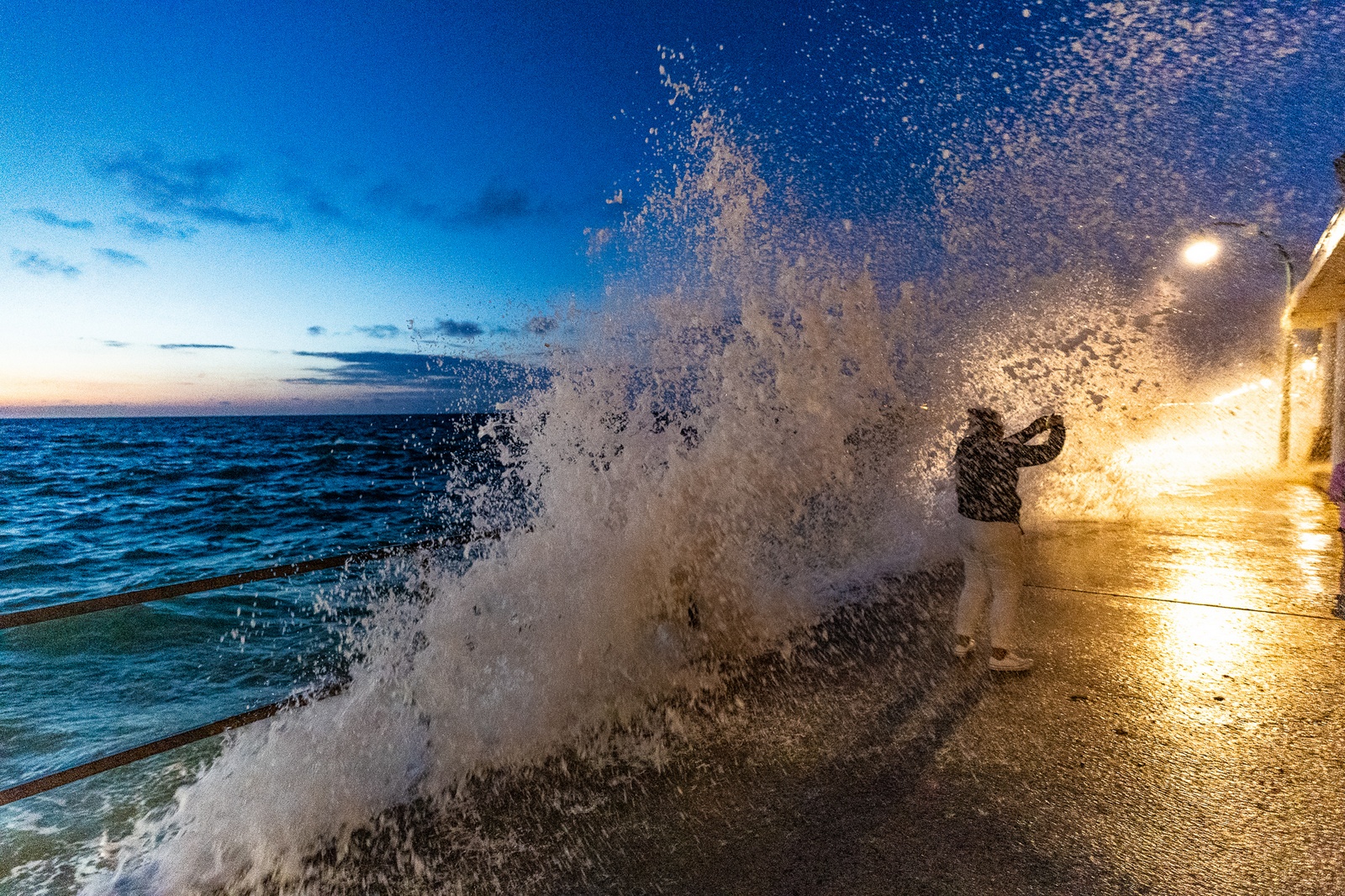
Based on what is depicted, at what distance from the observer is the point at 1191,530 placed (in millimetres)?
9266

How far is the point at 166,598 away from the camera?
332cm

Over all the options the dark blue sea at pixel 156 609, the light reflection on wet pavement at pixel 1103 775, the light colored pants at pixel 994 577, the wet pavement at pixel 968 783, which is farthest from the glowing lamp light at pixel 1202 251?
the dark blue sea at pixel 156 609

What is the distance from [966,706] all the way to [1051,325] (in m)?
10.8

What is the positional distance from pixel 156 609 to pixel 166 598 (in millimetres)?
10870

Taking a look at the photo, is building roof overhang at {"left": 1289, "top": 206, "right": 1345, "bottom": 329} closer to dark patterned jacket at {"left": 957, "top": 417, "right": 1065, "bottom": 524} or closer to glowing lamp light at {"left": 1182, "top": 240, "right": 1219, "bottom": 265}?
glowing lamp light at {"left": 1182, "top": 240, "right": 1219, "bottom": 265}

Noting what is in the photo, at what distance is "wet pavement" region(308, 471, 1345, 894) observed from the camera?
2.48 metres

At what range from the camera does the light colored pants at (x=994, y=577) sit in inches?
169

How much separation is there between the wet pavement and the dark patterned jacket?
3.14 feet

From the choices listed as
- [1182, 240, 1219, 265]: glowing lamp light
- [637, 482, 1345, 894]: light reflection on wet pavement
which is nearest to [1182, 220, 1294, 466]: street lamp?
[1182, 240, 1219, 265]: glowing lamp light

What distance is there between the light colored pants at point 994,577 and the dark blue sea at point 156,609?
13.8ft

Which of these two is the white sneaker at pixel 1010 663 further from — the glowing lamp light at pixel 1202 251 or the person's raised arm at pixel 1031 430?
the glowing lamp light at pixel 1202 251

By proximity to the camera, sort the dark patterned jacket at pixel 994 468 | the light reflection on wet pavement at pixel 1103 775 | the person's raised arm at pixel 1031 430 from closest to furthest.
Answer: the light reflection on wet pavement at pixel 1103 775 → the dark patterned jacket at pixel 994 468 → the person's raised arm at pixel 1031 430

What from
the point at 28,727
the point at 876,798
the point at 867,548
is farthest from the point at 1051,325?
the point at 28,727

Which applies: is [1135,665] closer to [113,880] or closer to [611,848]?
[611,848]
